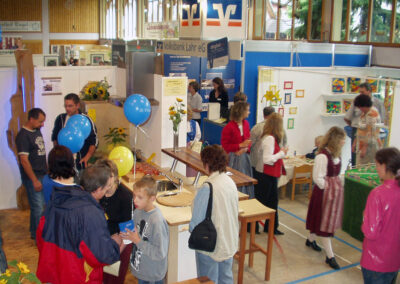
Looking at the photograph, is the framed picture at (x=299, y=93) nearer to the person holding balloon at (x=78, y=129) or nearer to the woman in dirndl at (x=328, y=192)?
the woman in dirndl at (x=328, y=192)

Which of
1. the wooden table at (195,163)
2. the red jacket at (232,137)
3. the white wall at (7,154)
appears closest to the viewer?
the wooden table at (195,163)

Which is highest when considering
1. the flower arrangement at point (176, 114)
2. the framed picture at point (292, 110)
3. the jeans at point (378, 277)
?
the flower arrangement at point (176, 114)

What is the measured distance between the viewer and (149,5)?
14.8 m

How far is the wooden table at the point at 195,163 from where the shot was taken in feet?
13.5

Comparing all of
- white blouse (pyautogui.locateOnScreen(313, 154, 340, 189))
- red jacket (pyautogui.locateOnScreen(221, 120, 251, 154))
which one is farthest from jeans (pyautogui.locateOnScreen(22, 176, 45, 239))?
white blouse (pyautogui.locateOnScreen(313, 154, 340, 189))

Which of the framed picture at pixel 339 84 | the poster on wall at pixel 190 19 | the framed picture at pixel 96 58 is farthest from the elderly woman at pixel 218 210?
the framed picture at pixel 96 58

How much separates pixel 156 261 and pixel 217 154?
2.70 ft

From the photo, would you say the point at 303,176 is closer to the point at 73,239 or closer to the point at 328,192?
the point at 328,192

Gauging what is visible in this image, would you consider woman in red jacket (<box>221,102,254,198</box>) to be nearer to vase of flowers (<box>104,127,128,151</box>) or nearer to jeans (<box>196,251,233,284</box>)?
vase of flowers (<box>104,127,128,151</box>)

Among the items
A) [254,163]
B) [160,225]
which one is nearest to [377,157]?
[160,225]

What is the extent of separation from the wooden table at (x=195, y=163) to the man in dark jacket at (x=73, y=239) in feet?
5.38

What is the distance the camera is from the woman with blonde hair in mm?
4688

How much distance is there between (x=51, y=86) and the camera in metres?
5.94

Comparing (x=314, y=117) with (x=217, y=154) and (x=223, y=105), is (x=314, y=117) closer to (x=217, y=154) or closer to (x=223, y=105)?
(x=223, y=105)
